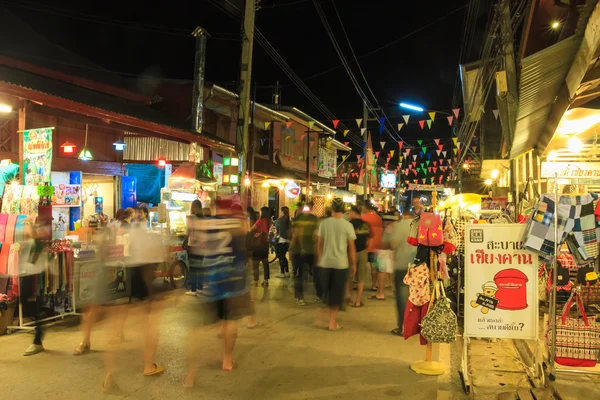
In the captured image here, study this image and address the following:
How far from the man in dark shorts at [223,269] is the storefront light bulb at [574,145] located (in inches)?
252

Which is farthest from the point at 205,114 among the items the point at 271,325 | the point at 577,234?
the point at 577,234

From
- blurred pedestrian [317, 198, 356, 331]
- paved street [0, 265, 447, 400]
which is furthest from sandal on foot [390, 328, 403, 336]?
blurred pedestrian [317, 198, 356, 331]

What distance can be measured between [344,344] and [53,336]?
4.16m

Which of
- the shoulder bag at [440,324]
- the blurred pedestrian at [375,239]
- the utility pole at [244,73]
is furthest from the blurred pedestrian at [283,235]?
the shoulder bag at [440,324]

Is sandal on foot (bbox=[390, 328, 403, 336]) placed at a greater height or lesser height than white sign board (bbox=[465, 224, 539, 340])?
lesser

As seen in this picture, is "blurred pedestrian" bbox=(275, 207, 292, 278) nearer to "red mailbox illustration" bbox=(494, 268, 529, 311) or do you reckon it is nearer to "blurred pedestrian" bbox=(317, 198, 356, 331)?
"blurred pedestrian" bbox=(317, 198, 356, 331)

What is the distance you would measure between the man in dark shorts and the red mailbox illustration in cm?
284

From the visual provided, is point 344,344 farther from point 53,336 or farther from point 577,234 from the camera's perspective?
point 53,336

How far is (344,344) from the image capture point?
6246mm

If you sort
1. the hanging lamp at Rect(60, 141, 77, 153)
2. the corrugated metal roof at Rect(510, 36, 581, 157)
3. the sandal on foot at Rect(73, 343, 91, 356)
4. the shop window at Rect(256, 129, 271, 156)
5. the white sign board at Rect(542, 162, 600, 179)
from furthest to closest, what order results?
the shop window at Rect(256, 129, 271, 156) < the hanging lamp at Rect(60, 141, 77, 153) < the white sign board at Rect(542, 162, 600, 179) < the sandal on foot at Rect(73, 343, 91, 356) < the corrugated metal roof at Rect(510, 36, 581, 157)

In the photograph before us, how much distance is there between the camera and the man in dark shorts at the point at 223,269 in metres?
4.92

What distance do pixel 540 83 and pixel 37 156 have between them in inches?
307

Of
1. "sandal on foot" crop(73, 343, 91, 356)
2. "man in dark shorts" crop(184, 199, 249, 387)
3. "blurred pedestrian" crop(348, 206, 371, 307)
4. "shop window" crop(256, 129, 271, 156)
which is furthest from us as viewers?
"shop window" crop(256, 129, 271, 156)

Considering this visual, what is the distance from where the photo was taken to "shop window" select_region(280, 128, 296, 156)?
2694 centimetres
